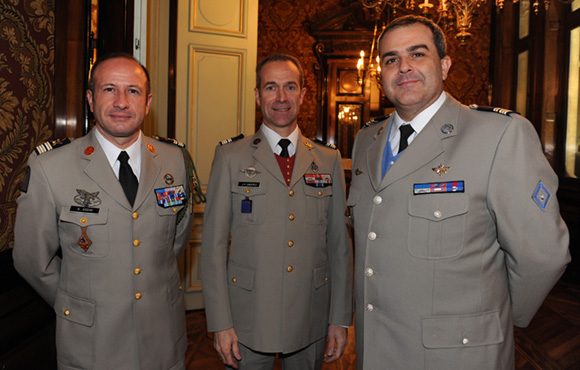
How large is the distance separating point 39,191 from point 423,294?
132cm

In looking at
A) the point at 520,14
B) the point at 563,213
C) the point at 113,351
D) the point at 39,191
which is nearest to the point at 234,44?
the point at 39,191

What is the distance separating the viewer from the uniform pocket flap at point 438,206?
4.23ft

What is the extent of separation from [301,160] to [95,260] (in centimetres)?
88

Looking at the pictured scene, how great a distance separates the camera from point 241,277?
177 centimetres

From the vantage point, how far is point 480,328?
1274mm

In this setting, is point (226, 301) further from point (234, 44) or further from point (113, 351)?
point (234, 44)

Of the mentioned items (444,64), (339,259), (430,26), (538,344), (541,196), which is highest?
(430,26)

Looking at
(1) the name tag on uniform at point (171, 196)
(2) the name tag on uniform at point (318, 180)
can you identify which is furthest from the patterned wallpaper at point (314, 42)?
(1) the name tag on uniform at point (171, 196)

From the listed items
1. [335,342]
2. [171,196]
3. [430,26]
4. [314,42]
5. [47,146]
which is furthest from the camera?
[314,42]

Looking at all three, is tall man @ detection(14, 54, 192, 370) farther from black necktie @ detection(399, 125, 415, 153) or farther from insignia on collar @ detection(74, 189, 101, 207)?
black necktie @ detection(399, 125, 415, 153)

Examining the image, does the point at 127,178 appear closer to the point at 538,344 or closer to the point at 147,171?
the point at 147,171

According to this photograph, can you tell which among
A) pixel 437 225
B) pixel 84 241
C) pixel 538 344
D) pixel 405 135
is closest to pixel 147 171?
pixel 84 241


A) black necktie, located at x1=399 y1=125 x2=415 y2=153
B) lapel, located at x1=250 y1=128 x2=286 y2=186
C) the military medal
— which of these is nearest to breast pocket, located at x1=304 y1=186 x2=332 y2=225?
lapel, located at x1=250 y1=128 x2=286 y2=186

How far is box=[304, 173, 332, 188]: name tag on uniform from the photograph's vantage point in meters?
1.83
